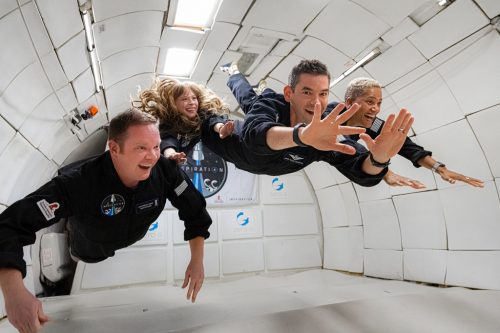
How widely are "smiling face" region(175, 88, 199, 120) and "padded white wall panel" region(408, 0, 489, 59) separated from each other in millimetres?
2762

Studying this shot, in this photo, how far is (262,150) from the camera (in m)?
2.37

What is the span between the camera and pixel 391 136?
2344 mm

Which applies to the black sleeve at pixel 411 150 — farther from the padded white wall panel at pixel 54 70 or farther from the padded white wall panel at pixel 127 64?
the padded white wall panel at pixel 54 70

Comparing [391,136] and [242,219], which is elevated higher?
[391,136]

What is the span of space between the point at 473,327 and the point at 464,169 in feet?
7.82

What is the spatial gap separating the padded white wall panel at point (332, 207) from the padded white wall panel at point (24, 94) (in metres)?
5.78

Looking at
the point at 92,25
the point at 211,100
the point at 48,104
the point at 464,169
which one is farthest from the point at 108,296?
the point at 464,169

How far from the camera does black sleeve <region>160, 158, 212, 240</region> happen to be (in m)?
3.07

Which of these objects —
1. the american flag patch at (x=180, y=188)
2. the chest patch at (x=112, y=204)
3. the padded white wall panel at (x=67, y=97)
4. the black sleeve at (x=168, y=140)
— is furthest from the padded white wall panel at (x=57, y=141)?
the american flag patch at (x=180, y=188)

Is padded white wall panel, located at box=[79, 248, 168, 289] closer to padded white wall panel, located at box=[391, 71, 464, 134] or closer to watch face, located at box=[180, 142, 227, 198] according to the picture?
watch face, located at box=[180, 142, 227, 198]

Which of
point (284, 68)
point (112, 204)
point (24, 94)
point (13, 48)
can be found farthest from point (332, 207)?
point (13, 48)

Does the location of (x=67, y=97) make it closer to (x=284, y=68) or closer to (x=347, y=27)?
(x=284, y=68)

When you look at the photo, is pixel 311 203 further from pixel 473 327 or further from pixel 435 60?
pixel 473 327

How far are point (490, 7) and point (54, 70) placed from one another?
4721 mm
